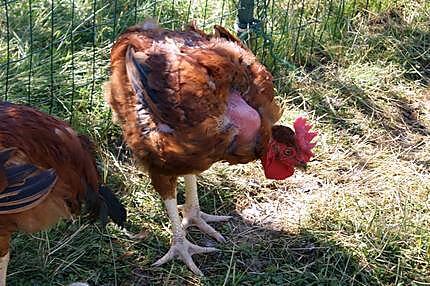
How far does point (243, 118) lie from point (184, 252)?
0.85 metres

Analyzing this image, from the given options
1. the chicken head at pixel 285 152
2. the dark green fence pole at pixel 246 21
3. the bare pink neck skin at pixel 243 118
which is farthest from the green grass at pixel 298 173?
the bare pink neck skin at pixel 243 118

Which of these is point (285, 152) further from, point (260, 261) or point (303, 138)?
point (260, 261)

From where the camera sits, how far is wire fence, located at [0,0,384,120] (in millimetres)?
4742

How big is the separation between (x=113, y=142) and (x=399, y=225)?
1.84m

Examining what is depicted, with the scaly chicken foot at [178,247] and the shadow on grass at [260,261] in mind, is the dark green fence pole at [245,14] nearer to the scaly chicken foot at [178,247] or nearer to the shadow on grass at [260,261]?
the shadow on grass at [260,261]

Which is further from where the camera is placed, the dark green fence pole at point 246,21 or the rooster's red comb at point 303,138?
the dark green fence pole at point 246,21

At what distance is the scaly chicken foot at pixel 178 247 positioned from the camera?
3.90m

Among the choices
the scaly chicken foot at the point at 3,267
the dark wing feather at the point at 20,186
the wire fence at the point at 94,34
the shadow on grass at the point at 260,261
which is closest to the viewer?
the dark wing feather at the point at 20,186

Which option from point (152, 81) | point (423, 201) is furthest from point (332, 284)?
point (152, 81)

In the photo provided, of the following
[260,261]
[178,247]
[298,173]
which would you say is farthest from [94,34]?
[260,261]

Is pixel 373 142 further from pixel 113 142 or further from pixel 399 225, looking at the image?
pixel 113 142

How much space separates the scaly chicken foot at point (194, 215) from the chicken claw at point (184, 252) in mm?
171

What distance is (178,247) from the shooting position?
395 cm

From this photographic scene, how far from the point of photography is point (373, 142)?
16.3 feet
